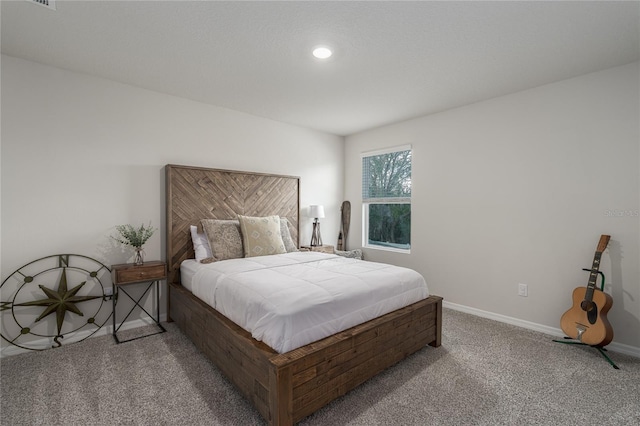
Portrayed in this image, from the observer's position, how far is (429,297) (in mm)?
2705

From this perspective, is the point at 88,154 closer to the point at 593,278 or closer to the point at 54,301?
the point at 54,301

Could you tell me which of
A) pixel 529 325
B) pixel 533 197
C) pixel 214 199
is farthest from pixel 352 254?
pixel 533 197

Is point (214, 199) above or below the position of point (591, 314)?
above

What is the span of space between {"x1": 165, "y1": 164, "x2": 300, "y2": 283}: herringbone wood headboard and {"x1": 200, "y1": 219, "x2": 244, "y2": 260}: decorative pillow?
22 cm

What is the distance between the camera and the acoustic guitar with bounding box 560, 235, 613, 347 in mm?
2418

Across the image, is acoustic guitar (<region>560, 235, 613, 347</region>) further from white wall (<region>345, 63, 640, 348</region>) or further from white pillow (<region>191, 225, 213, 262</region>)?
white pillow (<region>191, 225, 213, 262</region>)

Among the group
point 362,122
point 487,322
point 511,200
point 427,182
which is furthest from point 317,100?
point 487,322

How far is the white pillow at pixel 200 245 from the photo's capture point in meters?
3.19

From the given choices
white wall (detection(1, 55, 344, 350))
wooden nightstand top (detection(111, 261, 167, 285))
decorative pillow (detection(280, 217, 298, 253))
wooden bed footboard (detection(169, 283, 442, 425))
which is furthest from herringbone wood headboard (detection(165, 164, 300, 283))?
wooden bed footboard (detection(169, 283, 442, 425))

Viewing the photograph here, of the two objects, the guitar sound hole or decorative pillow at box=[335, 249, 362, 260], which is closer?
the guitar sound hole

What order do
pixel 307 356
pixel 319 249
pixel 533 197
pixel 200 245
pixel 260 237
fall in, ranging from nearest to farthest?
pixel 307 356 → pixel 533 197 → pixel 200 245 → pixel 260 237 → pixel 319 249

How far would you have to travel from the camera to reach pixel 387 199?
180 inches

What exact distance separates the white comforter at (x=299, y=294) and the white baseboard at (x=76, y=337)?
865 mm

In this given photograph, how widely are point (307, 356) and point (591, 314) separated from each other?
2.52 metres
